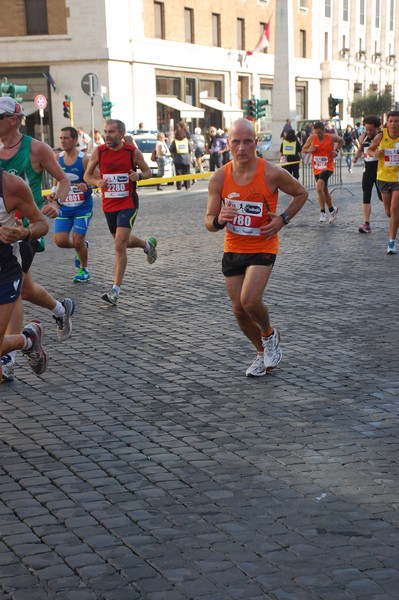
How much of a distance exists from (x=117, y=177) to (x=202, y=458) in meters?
5.50

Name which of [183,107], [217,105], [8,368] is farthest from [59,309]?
[217,105]

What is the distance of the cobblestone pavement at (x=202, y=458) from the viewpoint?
3.61 metres

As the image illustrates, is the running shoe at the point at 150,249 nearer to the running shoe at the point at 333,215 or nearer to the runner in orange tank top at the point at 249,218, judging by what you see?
the runner in orange tank top at the point at 249,218

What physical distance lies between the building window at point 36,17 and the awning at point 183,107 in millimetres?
6760

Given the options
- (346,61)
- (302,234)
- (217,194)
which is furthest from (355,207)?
(346,61)

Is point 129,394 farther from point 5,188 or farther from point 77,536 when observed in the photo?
point 77,536

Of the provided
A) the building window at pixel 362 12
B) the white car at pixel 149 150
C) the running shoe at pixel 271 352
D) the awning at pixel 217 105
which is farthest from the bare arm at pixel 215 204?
the building window at pixel 362 12

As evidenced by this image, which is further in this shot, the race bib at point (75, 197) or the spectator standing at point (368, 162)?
the spectator standing at point (368, 162)

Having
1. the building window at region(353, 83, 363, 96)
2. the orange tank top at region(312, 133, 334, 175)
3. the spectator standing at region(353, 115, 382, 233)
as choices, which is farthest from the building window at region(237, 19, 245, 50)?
the spectator standing at region(353, 115, 382, 233)

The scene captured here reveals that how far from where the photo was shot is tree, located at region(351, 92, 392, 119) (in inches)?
2731

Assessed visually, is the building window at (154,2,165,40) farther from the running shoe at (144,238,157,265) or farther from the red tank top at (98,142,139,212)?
the red tank top at (98,142,139,212)

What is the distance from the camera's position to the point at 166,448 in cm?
508

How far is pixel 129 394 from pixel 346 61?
71812 mm

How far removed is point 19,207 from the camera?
5164 mm
